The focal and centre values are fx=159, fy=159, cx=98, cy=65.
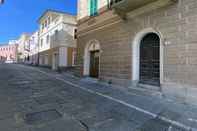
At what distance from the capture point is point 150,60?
26.6 ft

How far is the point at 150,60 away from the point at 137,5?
112 inches

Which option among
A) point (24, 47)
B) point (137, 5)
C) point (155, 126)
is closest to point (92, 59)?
point (137, 5)

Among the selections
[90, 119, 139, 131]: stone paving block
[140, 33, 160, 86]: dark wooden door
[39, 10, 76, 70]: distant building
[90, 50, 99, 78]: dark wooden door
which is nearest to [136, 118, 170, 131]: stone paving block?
[90, 119, 139, 131]: stone paving block

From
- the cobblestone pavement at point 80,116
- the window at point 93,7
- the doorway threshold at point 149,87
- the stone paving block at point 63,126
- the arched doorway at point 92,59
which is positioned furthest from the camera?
the arched doorway at point 92,59

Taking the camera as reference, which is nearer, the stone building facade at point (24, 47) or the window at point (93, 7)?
the window at point (93, 7)

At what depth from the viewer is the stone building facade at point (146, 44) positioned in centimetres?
612

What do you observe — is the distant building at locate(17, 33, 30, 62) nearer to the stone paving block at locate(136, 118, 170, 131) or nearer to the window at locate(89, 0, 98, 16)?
the window at locate(89, 0, 98, 16)

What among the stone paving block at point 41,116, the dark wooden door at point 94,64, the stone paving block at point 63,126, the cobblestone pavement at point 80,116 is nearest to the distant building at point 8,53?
the dark wooden door at point 94,64

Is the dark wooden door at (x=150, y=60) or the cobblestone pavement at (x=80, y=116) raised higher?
the dark wooden door at (x=150, y=60)

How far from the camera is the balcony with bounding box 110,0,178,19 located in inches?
280

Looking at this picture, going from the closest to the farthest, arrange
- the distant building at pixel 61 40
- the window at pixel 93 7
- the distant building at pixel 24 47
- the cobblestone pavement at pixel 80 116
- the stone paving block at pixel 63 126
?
the stone paving block at pixel 63 126
the cobblestone pavement at pixel 80 116
the window at pixel 93 7
the distant building at pixel 61 40
the distant building at pixel 24 47

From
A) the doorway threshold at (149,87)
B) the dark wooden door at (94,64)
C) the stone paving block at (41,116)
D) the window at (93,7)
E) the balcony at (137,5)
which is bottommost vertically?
the stone paving block at (41,116)

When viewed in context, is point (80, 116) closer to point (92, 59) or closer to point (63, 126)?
point (63, 126)

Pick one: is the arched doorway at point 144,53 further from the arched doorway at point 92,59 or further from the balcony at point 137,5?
the arched doorway at point 92,59
